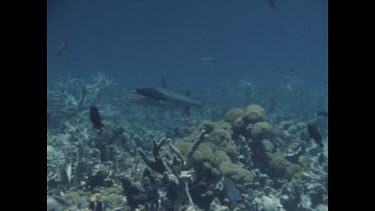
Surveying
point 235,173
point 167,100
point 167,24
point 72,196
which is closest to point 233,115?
point 167,100

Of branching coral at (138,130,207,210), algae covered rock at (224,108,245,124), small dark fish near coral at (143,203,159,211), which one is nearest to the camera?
small dark fish near coral at (143,203,159,211)

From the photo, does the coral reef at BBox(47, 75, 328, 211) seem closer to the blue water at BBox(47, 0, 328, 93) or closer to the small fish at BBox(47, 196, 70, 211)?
the small fish at BBox(47, 196, 70, 211)

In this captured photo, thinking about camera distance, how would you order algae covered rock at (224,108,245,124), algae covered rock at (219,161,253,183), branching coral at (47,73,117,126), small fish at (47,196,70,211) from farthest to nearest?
branching coral at (47,73,117,126) → algae covered rock at (224,108,245,124) → algae covered rock at (219,161,253,183) → small fish at (47,196,70,211)

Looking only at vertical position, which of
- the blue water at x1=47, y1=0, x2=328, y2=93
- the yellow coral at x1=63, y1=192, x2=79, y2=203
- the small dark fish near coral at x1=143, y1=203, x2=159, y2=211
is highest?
the blue water at x1=47, y1=0, x2=328, y2=93

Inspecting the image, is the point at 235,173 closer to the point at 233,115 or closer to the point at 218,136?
the point at 218,136

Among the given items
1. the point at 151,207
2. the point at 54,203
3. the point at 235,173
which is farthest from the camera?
the point at 235,173

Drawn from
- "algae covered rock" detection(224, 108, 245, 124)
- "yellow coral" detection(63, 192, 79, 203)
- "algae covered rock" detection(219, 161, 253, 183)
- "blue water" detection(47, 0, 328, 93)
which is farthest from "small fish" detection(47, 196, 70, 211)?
"blue water" detection(47, 0, 328, 93)

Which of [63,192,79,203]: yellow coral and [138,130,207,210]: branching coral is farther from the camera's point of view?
[63,192,79,203]: yellow coral

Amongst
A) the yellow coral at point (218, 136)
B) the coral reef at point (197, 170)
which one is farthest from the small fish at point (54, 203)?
the yellow coral at point (218, 136)

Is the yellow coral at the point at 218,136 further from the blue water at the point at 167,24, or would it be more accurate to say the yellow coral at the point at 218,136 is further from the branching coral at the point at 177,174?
the blue water at the point at 167,24

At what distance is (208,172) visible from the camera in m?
6.16

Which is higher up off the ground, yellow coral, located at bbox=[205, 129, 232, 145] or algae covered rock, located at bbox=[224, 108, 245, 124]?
algae covered rock, located at bbox=[224, 108, 245, 124]

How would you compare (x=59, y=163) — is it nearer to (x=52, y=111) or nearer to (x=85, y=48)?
(x=52, y=111)
